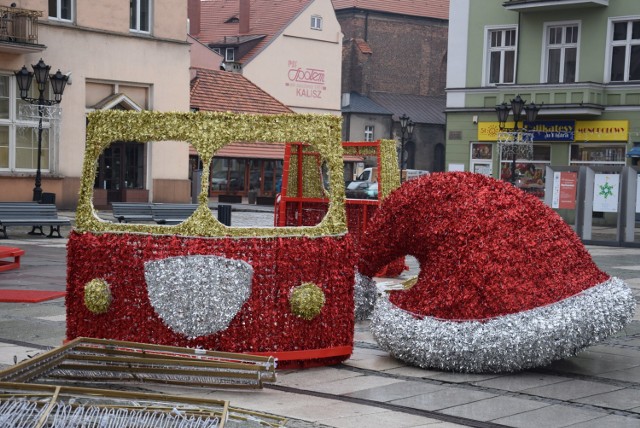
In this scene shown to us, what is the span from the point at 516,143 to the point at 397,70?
40.9 meters

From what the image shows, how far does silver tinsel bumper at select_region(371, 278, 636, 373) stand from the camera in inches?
299

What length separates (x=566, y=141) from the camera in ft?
107

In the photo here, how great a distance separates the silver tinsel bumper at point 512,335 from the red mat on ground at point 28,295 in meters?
5.34

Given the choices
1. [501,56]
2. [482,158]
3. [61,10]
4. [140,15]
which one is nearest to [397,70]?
[482,158]

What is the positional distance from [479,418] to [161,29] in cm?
2971

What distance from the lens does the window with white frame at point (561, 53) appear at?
107 ft

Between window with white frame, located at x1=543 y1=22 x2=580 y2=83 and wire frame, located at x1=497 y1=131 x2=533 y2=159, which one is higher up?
window with white frame, located at x1=543 y1=22 x2=580 y2=83

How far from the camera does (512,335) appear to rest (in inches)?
298

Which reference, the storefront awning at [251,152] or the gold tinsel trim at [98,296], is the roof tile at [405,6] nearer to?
the storefront awning at [251,152]

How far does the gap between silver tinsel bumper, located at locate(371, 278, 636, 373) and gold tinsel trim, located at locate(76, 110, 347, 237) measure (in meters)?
1.05

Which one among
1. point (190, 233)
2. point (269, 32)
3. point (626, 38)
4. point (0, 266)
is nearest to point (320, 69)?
point (269, 32)

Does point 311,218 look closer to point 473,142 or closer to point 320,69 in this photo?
point 473,142

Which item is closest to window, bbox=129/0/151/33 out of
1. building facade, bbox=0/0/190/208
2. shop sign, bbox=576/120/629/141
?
building facade, bbox=0/0/190/208

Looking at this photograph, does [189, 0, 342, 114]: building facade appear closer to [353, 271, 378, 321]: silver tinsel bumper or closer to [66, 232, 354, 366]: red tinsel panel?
[353, 271, 378, 321]: silver tinsel bumper
